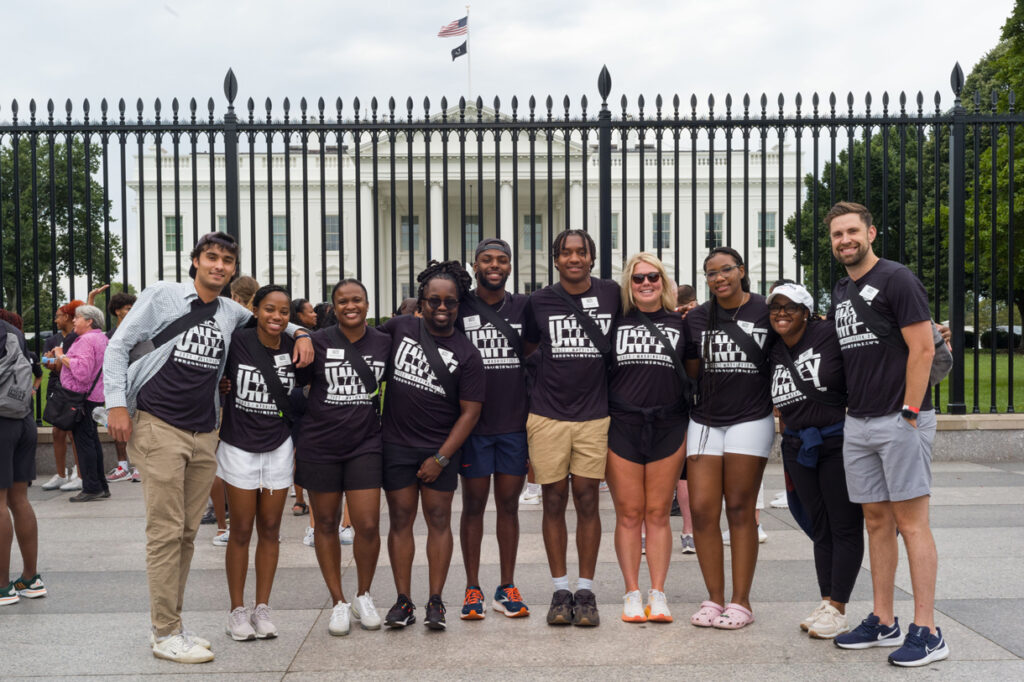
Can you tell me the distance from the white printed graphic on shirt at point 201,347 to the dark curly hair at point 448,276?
104cm

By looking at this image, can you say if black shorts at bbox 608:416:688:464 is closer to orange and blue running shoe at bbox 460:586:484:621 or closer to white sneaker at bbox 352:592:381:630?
orange and blue running shoe at bbox 460:586:484:621

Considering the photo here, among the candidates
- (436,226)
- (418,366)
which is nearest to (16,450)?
(418,366)

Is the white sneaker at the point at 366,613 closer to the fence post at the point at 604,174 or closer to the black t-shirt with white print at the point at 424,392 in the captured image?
the black t-shirt with white print at the point at 424,392

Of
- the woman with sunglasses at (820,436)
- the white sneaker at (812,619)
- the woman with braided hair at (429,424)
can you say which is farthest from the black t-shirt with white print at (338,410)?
the white sneaker at (812,619)

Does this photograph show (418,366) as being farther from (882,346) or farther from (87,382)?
(87,382)

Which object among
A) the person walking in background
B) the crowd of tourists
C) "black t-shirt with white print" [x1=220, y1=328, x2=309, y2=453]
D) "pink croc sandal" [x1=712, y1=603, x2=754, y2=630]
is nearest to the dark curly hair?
the crowd of tourists

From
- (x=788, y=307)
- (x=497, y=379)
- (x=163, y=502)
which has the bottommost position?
(x=163, y=502)

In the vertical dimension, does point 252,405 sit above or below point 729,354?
below

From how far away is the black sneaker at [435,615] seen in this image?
4.65 meters

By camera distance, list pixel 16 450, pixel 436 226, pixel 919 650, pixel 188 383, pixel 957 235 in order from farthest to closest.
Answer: pixel 436 226 < pixel 957 235 < pixel 16 450 < pixel 188 383 < pixel 919 650

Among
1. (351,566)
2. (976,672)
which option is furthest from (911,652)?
(351,566)

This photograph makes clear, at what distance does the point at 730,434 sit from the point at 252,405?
238 cm

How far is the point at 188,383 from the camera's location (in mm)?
4480

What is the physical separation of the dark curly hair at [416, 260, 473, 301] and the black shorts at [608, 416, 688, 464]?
1.08 meters
